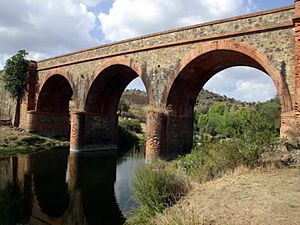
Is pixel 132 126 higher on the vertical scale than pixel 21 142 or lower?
higher

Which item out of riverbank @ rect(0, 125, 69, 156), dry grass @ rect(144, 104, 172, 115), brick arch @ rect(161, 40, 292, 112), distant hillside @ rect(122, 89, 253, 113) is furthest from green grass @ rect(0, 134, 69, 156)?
distant hillside @ rect(122, 89, 253, 113)

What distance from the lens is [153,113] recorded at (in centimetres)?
1602

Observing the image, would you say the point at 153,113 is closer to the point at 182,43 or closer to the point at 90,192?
the point at 182,43

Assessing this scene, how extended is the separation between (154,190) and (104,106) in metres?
17.2

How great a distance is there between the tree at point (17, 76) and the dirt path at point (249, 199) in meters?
23.6

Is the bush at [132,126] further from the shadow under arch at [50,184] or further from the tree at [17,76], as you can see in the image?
the shadow under arch at [50,184]

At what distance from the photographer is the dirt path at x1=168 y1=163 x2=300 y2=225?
208 inches

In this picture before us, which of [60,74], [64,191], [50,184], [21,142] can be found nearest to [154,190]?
[64,191]

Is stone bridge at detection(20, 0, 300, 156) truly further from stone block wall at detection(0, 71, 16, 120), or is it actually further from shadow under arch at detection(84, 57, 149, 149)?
stone block wall at detection(0, 71, 16, 120)

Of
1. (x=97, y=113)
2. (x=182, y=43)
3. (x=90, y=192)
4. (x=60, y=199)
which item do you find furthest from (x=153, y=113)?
(x=97, y=113)

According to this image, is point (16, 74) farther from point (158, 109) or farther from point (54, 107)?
point (158, 109)

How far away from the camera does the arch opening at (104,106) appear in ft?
71.5

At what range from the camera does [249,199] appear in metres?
6.18

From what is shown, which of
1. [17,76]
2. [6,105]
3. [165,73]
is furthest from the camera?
[6,105]
